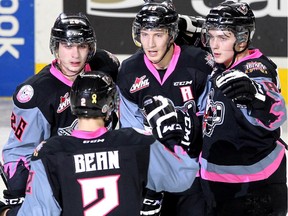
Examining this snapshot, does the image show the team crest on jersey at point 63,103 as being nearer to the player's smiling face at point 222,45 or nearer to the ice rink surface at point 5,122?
the player's smiling face at point 222,45

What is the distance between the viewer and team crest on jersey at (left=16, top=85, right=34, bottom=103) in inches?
134

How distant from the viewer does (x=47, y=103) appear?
3.41 m

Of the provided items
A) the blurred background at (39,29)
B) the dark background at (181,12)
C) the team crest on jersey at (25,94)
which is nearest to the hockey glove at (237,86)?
the team crest on jersey at (25,94)

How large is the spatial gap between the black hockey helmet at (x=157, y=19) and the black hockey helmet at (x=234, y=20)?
0.65 feet

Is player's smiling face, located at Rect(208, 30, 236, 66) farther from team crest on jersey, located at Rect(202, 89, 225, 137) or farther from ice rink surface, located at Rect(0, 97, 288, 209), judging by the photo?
ice rink surface, located at Rect(0, 97, 288, 209)

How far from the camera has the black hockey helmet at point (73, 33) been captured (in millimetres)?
3506

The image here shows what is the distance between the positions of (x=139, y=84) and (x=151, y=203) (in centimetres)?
51

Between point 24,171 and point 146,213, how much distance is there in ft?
1.67

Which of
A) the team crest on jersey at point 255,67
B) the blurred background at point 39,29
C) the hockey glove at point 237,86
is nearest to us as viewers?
the hockey glove at point 237,86

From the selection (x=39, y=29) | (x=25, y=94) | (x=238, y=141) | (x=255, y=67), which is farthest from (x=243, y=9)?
(x=39, y=29)

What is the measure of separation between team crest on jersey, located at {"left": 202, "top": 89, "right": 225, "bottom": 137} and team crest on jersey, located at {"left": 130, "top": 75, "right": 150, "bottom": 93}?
0.28 m

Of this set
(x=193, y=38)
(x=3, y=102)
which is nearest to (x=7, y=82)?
(x=3, y=102)

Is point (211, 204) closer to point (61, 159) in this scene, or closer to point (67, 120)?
point (67, 120)

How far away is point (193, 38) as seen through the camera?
398 cm
